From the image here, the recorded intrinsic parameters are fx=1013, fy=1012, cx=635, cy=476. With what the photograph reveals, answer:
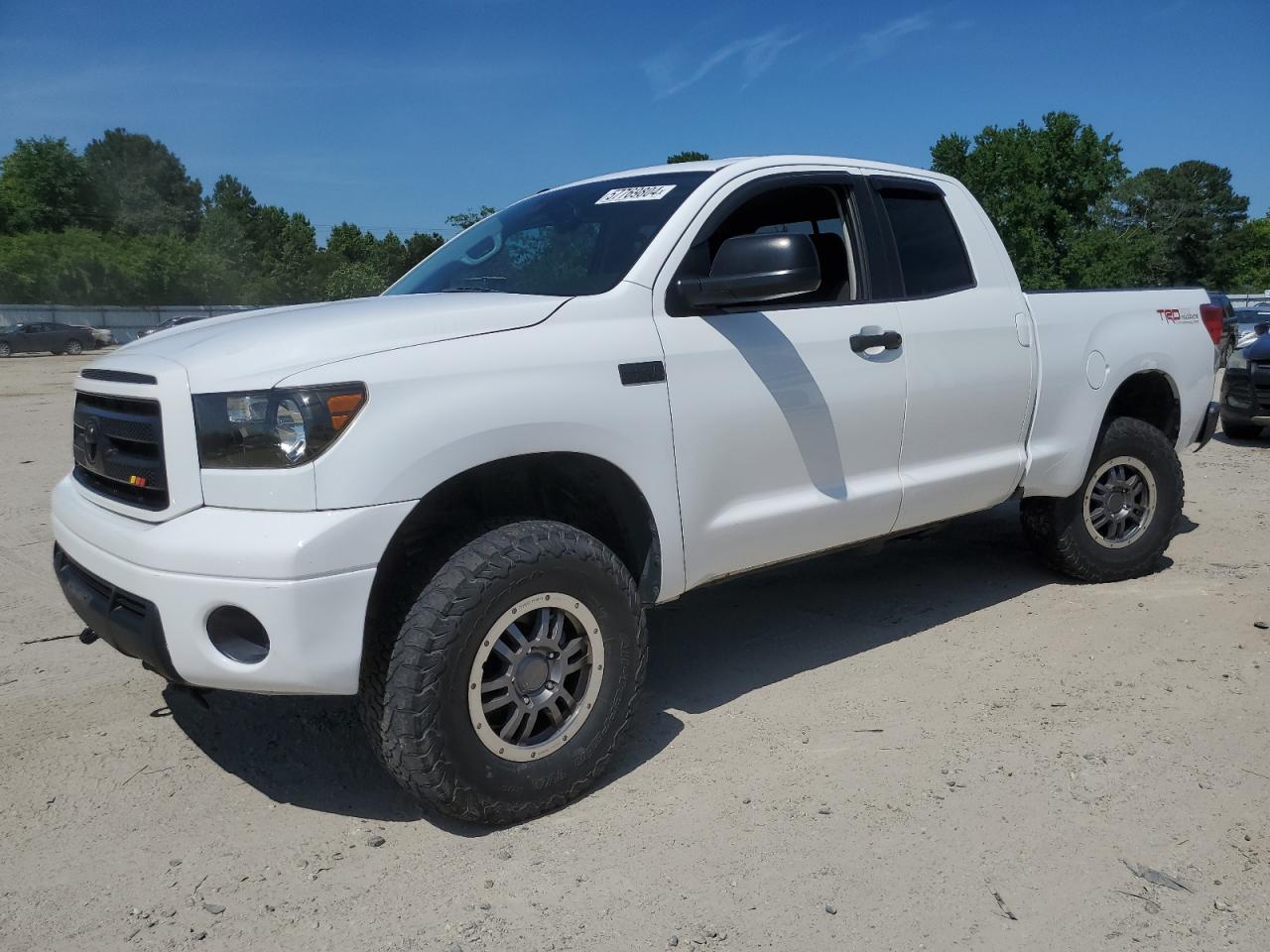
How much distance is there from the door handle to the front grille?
2.42 m

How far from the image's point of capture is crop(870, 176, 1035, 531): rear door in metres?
4.12

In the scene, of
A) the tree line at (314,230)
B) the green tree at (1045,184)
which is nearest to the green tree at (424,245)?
the tree line at (314,230)

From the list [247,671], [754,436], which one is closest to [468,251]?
[754,436]

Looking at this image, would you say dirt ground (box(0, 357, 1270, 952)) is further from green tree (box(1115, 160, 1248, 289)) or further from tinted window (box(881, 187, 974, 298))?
green tree (box(1115, 160, 1248, 289))

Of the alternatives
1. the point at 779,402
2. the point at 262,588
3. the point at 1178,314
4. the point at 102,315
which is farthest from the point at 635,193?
the point at 102,315

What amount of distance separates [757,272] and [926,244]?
4.78 feet

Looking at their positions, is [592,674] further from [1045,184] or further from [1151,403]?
[1045,184]

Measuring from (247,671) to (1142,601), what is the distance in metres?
4.23

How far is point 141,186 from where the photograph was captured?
280 feet

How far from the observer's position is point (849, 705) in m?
3.87

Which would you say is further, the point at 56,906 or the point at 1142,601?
the point at 1142,601

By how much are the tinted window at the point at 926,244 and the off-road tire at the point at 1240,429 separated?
7856 mm

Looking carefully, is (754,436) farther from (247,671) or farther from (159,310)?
(159,310)

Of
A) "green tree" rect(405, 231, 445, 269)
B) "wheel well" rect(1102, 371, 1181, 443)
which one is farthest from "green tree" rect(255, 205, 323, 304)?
"wheel well" rect(1102, 371, 1181, 443)
